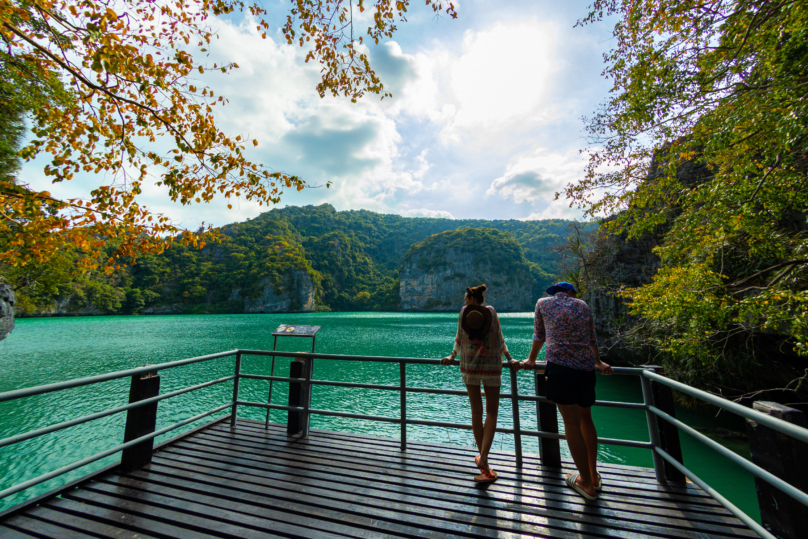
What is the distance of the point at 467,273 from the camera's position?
10344cm

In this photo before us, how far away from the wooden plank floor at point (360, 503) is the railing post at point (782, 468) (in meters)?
0.45

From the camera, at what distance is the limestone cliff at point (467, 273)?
98812 millimetres

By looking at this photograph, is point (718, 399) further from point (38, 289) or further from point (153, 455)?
point (38, 289)

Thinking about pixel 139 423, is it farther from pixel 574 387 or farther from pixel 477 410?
pixel 574 387

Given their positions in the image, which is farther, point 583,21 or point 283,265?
point 283,265

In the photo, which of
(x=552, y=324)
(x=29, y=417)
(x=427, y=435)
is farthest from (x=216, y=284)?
(x=552, y=324)

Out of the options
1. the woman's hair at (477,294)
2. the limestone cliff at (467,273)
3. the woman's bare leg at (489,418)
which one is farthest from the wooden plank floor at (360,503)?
the limestone cliff at (467,273)

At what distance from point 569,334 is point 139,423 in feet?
12.5

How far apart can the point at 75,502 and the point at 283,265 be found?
288 ft

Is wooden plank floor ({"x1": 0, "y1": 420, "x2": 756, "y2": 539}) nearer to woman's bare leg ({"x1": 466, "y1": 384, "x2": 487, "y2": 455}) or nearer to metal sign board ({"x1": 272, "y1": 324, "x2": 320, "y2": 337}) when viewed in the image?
woman's bare leg ({"x1": 466, "y1": 384, "x2": 487, "y2": 455})

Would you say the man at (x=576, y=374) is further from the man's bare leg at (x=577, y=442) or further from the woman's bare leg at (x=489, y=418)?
the woman's bare leg at (x=489, y=418)

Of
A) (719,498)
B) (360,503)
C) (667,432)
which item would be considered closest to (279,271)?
(360,503)

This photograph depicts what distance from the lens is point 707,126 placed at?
4.87 meters

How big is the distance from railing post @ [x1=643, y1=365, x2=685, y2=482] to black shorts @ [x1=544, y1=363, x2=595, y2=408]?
0.72 meters
